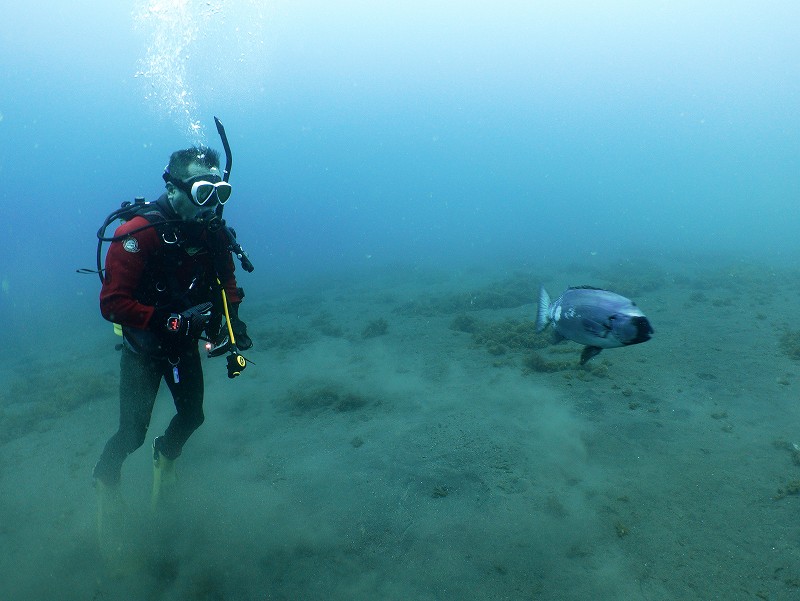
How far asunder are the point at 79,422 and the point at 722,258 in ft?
110

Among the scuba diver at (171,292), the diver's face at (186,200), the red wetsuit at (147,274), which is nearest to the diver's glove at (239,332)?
the scuba diver at (171,292)

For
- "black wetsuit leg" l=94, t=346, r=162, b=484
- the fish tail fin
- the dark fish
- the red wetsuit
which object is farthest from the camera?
"black wetsuit leg" l=94, t=346, r=162, b=484

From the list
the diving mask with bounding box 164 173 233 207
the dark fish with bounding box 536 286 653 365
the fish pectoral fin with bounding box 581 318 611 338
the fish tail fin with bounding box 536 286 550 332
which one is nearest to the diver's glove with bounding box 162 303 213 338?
the diving mask with bounding box 164 173 233 207

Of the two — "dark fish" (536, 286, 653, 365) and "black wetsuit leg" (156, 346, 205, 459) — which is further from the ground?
"dark fish" (536, 286, 653, 365)

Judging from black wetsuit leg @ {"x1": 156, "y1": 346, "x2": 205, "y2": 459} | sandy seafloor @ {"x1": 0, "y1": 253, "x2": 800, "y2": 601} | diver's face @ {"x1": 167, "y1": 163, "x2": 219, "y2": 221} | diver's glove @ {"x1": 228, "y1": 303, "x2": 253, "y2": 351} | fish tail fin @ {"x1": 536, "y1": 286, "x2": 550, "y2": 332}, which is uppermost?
diver's face @ {"x1": 167, "y1": 163, "x2": 219, "y2": 221}

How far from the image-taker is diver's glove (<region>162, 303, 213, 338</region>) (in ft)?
11.9

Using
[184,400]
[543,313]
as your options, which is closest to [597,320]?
[543,313]

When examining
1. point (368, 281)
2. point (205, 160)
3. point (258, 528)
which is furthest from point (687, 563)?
point (368, 281)

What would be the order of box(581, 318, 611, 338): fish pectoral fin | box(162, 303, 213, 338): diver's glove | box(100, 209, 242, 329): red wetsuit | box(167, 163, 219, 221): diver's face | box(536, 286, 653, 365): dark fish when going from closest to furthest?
box(536, 286, 653, 365): dark fish → box(581, 318, 611, 338): fish pectoral fin → box(100, 209, 242, 329): red wetsuit → box(162, 303, 213, 338): diver's glove → box(167, 163, 219, 221): diver's face

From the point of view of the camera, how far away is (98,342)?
1580 centimetres

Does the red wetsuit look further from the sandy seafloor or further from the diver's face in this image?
the sandy seafloor

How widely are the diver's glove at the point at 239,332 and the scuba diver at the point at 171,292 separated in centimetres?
2

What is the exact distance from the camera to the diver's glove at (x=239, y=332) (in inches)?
175

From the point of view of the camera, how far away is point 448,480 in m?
4.75
